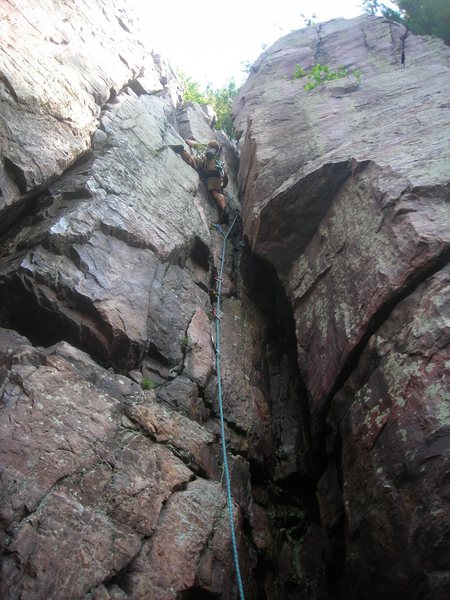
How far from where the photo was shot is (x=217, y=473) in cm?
495

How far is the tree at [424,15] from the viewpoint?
10062mm

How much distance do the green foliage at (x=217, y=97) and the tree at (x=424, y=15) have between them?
5.96 metres

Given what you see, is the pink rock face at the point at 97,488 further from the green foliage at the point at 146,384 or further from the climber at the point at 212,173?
the climber at the point at 212,173

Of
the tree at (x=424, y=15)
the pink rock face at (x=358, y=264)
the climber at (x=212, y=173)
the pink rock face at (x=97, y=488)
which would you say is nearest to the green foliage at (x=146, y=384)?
the pink rock face at (x=97, y=488)

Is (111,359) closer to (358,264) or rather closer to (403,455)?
(403,455)

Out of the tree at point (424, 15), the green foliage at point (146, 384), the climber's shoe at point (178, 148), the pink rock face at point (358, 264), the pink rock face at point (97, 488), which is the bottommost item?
the pink rock face at point (97, 488)

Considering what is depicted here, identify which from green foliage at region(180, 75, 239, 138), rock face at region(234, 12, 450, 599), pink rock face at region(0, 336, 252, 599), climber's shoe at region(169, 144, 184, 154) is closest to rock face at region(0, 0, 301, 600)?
pink rock face at region(0, 336, 252, 599)

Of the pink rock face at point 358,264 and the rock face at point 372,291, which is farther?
the pink rock face at point 358,264

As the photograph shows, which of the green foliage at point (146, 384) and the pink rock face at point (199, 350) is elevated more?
the pink rock face at point (199, 350)

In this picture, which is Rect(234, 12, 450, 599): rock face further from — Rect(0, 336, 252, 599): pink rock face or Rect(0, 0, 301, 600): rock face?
Rect(0, 336, 252, 599): pink rock face

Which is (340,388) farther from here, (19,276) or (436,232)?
(19,276)

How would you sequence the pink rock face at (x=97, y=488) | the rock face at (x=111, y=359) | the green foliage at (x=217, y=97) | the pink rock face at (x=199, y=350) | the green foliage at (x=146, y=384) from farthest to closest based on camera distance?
the green foliage at (x=217, y=97)
the pink rock face at (x=199, y=350)
the green foliage at (x=146, y=384)
the rock face at (x=111, y=359)
the pink rock face at (x=97, y=488)

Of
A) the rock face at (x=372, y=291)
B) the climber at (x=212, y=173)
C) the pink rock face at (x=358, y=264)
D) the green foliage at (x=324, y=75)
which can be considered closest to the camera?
the rock face at (x=372, y=291)

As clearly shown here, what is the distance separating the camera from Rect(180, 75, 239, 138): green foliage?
51.5 feet
